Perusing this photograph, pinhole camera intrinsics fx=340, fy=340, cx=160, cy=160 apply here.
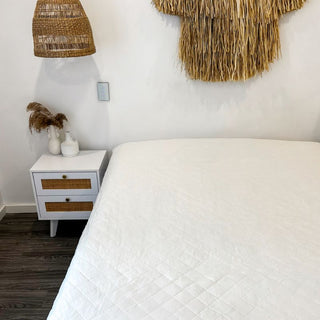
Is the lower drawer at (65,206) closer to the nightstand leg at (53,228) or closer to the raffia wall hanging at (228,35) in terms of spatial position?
the nightstand leg at (53,228)

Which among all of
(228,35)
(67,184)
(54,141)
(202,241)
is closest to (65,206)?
(67,184)

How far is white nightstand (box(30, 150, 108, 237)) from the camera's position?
82.1 inches

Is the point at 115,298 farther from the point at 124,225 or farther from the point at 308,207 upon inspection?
the point at 308,207

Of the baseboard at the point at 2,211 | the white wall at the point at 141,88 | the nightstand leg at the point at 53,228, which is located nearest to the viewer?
the white wall at the point at 141,88

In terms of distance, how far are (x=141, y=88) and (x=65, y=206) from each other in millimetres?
910

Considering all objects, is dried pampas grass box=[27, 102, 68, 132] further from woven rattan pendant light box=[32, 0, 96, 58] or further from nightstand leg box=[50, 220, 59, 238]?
nightstand leg box=[50, 220, 59, 238]

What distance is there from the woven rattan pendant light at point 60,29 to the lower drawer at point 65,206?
2.91ft

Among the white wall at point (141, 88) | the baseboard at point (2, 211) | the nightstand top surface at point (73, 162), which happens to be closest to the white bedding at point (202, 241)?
the nightstand top surface at point (73, 162)

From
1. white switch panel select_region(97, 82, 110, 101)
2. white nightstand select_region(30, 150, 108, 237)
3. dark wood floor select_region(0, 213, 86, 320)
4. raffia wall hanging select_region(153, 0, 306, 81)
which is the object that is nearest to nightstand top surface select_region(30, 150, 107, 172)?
white nightstand select_region(30, 150, 108, 237)

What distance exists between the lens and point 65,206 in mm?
2199

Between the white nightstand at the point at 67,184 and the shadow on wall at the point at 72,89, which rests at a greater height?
the shadow on wall at the point at 72,89

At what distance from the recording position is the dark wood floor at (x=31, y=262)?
1807 millimetres

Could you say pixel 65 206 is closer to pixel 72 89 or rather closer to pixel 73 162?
pixel 73 162

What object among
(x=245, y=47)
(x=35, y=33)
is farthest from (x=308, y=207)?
(x=35, y=33)
